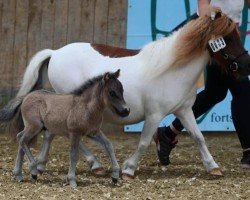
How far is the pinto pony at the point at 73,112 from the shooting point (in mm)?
5891

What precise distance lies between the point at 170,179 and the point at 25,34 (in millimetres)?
3349

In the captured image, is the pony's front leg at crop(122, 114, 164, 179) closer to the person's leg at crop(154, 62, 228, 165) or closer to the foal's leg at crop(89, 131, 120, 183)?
the foal's leg at crop(89, 131, 120, 183)

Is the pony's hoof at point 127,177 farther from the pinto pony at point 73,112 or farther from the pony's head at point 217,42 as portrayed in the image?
the pony's head at point 217,42

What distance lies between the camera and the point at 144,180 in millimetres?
6445

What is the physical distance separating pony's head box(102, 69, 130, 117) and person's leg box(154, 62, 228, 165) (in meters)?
1.34

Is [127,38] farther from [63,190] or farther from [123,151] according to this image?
[63,190]

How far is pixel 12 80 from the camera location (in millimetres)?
9188

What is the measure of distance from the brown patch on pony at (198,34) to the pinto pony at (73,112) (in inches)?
30.5

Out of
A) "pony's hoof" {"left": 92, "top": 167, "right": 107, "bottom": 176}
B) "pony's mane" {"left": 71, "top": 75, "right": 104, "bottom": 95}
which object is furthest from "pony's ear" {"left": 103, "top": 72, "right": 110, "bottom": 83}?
"pony's hoof" {"left": 92, "top": 167, "right": 107, "bottom": 176}

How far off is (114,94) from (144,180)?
943 millimetres

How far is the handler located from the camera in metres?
6.81

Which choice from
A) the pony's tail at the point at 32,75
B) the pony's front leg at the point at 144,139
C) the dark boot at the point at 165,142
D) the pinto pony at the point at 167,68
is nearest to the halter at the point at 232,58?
the pinto pony at the point at 167,68

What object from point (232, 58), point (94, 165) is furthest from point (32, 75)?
point (232, 58)

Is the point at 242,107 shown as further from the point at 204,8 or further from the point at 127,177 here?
the point at 127,177
